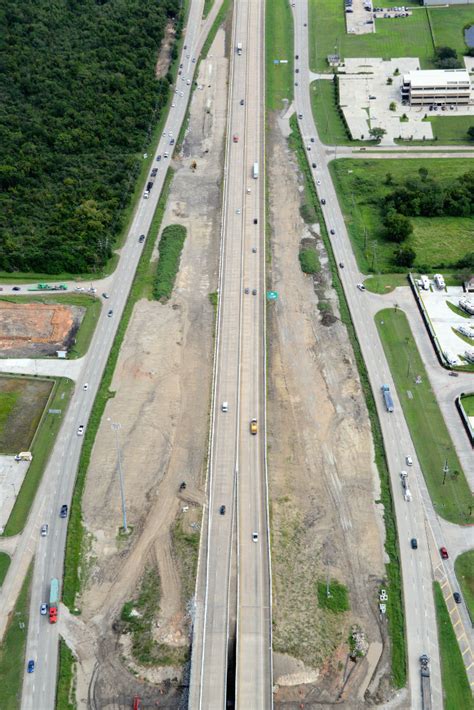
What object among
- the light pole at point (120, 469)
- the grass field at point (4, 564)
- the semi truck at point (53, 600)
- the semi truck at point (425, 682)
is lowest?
the semi truck at point (425, 682)

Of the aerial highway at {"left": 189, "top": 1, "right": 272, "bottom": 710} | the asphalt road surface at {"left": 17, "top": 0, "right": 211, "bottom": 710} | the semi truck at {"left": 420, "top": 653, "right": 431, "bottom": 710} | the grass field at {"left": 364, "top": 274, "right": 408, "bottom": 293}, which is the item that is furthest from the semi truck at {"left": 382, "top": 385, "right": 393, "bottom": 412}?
the asphalt road surface at {"left": 17, "top": 0, "right": 211, "bottom": 710}

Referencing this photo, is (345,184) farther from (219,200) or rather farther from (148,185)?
(148,185)

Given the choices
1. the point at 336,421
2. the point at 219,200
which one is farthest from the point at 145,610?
the point at 219,200

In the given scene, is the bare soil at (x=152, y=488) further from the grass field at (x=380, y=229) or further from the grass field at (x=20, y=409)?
the grass field at (x=380, y=229)

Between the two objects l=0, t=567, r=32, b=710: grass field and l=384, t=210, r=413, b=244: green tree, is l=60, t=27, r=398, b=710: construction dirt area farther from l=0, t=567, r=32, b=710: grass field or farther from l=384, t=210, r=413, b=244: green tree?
l=384, t=210, r=413, b=244: green tree

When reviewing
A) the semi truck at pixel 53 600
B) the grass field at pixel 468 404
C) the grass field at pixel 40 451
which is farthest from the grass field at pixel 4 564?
the grass field at pixel 468 404

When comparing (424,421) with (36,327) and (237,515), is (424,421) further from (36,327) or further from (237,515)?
(36,327)

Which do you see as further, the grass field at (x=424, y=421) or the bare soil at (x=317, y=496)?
the grass field at (x=424, y=421)
